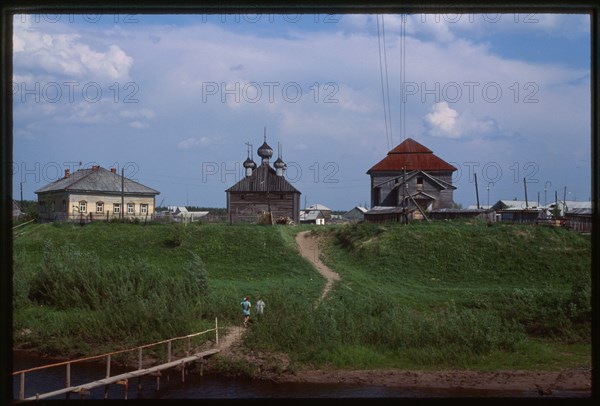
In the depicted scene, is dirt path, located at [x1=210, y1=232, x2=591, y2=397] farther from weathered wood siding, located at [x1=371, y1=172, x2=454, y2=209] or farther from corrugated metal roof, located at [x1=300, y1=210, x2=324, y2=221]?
corrugated metal roof, located at [x1=300, y1=210, x2=324, y2=221]

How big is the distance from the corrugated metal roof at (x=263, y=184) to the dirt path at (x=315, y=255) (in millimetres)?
7124

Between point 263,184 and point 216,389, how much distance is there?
27.7m

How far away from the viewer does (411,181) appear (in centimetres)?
4272

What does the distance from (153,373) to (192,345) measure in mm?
2285

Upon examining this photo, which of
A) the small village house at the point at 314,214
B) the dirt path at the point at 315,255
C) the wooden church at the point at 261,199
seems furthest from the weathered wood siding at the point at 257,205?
the small village house at the point at 314,214

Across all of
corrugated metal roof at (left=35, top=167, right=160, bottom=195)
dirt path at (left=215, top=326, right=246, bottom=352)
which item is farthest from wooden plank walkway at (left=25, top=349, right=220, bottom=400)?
corrugated metal roof at (left=35, top=167, right=160, bottom=195)

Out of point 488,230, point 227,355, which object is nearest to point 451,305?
point 227,355

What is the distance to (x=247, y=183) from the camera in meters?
42.4

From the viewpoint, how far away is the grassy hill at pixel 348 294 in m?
17.4

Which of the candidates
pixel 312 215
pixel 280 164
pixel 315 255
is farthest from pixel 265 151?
pixel 312 215

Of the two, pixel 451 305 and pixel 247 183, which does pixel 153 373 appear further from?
pixel 247 183

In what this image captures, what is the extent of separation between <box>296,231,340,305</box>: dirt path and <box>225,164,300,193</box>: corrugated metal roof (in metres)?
7.12

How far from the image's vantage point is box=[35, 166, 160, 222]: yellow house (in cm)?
3791

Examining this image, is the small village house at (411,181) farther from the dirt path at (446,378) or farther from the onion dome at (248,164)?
the dirt path at (446,378)
